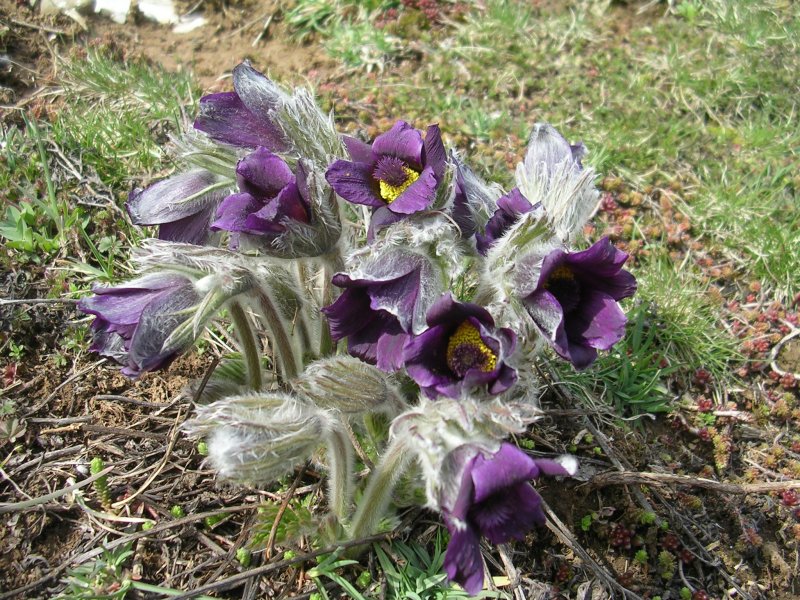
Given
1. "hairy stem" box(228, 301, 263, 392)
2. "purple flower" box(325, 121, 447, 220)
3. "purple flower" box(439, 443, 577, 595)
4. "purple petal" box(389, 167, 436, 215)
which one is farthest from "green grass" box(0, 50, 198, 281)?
"purple flower" box(439, 443, 577, 595)

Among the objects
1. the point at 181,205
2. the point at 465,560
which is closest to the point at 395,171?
the point at 181,205

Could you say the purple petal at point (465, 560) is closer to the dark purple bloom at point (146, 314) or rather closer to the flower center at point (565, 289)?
the flower center at point (565, 289)

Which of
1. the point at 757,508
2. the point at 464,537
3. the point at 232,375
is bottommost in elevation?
the point at 757,508

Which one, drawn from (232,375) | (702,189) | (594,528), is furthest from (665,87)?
(232,375)

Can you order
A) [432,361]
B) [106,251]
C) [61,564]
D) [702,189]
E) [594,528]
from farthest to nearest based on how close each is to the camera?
[702,189], [106,251], [594,528], [61,564], [432,361]

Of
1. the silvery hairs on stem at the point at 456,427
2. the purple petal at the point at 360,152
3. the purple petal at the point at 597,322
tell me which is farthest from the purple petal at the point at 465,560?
the purple petal at the point at 360,152

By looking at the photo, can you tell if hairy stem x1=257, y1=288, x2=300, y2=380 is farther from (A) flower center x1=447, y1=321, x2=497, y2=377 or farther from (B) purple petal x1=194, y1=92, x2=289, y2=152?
(A) flower center x1=447, y1=321, x2=497, y2=377

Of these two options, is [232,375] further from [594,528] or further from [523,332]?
[594,528]
